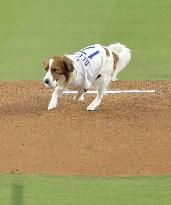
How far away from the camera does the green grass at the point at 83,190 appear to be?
9281 mm

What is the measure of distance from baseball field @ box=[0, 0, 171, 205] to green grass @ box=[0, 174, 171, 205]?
1 centimetres

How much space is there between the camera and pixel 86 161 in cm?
1059

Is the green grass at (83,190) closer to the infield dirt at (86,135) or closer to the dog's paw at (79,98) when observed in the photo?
the infield dirt at (86,135)

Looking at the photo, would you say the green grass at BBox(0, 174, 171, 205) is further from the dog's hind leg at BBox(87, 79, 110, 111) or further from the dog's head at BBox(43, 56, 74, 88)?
the dog's hind leg at BBox(87, 79, 110, 111)

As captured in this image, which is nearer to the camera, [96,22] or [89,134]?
[89,134]

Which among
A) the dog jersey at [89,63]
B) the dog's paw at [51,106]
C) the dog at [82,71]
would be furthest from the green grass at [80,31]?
the dog's paw at [51,106]

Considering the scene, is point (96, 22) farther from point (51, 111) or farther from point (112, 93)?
point (51, 111)

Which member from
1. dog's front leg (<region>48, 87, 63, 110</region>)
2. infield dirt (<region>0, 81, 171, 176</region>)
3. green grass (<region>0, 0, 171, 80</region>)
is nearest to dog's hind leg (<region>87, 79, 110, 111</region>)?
infield dirt (<region>0, 81, 171, 176</region>)

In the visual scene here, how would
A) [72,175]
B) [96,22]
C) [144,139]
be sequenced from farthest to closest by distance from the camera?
[96,22], [144,139], [72,175]

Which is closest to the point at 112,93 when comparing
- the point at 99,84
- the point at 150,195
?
the point at 99,84

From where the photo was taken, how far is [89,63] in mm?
12367

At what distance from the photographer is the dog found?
473 inches

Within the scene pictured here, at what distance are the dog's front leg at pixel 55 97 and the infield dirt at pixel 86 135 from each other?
0.32 ft

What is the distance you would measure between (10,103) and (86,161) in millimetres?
2937
